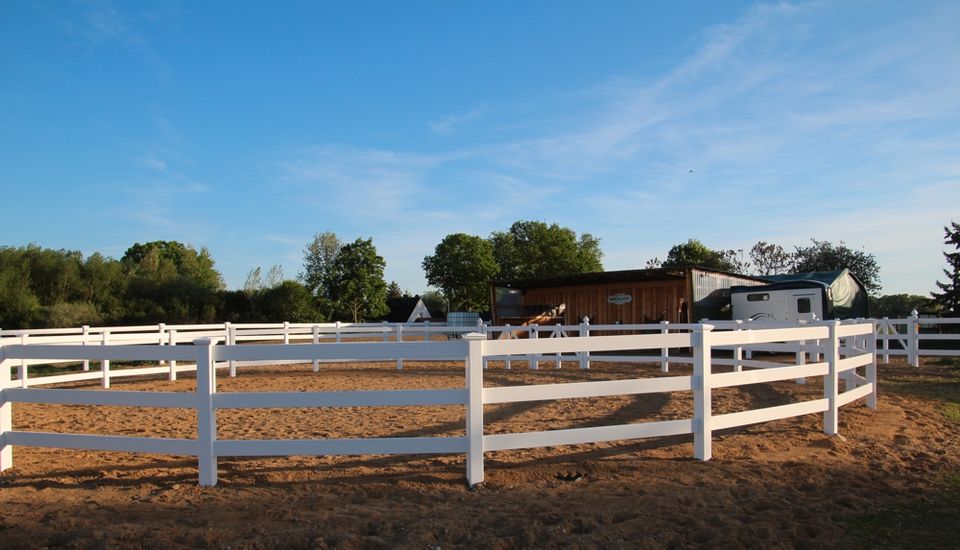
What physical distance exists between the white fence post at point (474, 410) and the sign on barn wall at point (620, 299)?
1946 cm

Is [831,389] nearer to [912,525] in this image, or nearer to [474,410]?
[912,525]

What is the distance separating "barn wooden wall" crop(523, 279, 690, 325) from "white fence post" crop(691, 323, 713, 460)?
16545mm

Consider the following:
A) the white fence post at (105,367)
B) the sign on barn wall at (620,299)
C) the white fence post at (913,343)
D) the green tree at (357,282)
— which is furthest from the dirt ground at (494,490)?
the green tree at (357,282)

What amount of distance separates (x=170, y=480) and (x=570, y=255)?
191 ft

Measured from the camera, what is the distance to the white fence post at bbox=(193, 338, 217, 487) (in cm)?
489

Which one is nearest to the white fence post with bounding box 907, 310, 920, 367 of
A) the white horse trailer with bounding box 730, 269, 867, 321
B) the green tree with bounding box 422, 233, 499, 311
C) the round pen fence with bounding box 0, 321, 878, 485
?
the white horse trailer with bounding box 730, 269, 867, 321

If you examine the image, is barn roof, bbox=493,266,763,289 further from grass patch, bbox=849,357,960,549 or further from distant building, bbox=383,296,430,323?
distant building, bbox=383,296,430,323

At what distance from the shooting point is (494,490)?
4723 mm

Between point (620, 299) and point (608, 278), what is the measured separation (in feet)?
3.94

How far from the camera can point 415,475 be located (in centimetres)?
518

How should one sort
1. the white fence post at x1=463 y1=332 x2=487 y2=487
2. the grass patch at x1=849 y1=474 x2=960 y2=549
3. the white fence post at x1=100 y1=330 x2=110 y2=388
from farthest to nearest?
the white fence post at x1=100 y1=330 x2=110 y2=388 < the white fence post at x1=463 y1=332 x2=487 y2=487 < the grass patch at x1=849 y1=474 x2=960 y2=549

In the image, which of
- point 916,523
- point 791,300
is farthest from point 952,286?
point 916,523

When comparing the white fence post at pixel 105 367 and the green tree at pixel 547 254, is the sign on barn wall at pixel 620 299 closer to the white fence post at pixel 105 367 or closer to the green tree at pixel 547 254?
the white fence post at pixel 105 367

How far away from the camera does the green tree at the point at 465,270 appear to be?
62.2 meters
